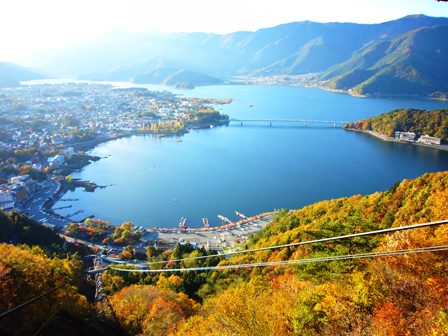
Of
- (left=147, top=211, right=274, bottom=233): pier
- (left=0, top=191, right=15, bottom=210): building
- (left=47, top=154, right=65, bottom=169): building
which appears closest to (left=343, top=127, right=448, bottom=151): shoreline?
(left=147, top=211, right=274, bottom=233): pier

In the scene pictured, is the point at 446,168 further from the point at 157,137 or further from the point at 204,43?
the point at 204,43

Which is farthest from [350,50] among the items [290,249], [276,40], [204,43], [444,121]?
[290,249]

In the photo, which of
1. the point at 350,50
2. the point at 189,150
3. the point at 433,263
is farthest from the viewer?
the point at 350,50

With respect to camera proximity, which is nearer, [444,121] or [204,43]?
[444,121]

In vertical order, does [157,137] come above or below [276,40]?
below

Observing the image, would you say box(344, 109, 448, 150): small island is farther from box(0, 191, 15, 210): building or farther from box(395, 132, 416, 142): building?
box(0, 191, 15, 210): building
